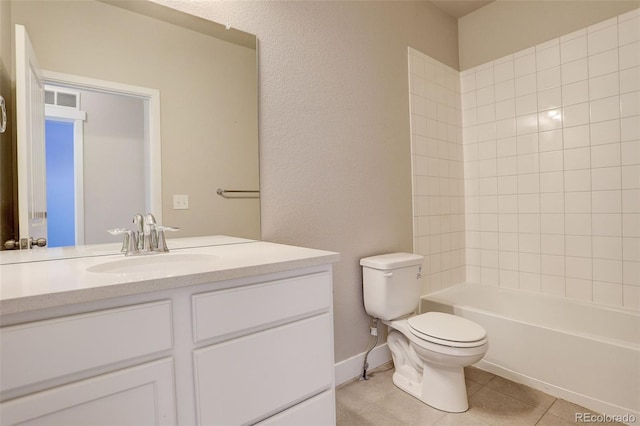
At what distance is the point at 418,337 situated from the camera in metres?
1.69

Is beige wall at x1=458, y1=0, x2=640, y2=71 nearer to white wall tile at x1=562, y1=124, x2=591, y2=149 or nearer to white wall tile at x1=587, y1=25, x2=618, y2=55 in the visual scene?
white wall tile at x1=587, y1=25, x2=618, y2=55

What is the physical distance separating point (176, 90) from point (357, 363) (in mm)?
1803

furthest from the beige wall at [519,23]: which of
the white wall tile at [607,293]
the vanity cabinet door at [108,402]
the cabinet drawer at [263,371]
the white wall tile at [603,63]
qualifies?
the vanity cabinet door at [108,402]

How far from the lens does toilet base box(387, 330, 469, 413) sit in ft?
5.44

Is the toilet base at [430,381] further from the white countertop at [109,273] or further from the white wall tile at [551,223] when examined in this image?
Answer: the white wall tile at [551,223]

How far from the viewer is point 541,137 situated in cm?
236

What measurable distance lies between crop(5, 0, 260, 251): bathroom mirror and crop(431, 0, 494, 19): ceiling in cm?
182

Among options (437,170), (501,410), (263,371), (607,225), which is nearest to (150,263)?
(263,371)

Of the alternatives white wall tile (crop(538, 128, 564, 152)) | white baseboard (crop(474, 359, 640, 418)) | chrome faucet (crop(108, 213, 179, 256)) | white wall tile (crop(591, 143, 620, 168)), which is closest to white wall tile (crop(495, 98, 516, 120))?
white wall tile (crop(538, 128, 564, 152))

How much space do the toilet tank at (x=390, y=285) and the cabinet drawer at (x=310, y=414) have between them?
0.81 m

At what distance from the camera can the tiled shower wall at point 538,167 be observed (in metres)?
2.02

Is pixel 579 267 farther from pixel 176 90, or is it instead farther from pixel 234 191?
pixel 176 90

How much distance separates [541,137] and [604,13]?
80 centimetres

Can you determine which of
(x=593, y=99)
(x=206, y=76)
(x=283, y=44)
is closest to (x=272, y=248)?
(x=206, y=76)
